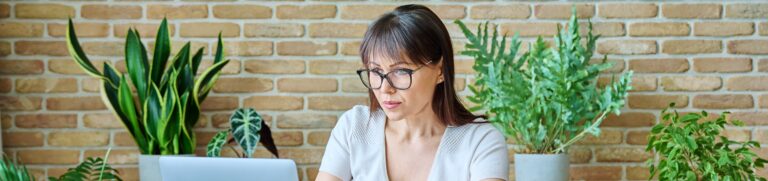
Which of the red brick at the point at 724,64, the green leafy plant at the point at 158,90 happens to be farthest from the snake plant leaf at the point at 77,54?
the red brick at the point at 724,64

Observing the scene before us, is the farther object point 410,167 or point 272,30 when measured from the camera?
point 272,30

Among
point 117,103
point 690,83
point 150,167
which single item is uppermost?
point 690,83

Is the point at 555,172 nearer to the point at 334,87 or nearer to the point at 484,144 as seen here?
the point at 334,87

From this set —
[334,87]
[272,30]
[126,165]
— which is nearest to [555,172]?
[334,87]

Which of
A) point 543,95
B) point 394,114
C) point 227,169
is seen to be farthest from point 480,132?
point 543,95

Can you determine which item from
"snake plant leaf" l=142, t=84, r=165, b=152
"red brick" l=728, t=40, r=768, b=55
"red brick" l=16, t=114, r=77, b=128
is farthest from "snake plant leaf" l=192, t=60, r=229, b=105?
"red brick" l=728, t=40, r=768, b=55

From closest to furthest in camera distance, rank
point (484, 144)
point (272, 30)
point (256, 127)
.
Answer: point (484, 144), point (256, 127), point (272, 30)

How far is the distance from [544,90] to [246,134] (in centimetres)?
109

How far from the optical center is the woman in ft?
5.87

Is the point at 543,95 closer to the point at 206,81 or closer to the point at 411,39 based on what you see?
the point at 206,81

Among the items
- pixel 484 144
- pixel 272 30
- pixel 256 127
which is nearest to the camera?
pixel 484 144

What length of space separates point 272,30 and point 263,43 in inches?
2.5

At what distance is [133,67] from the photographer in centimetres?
330

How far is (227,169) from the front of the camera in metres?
1.50
